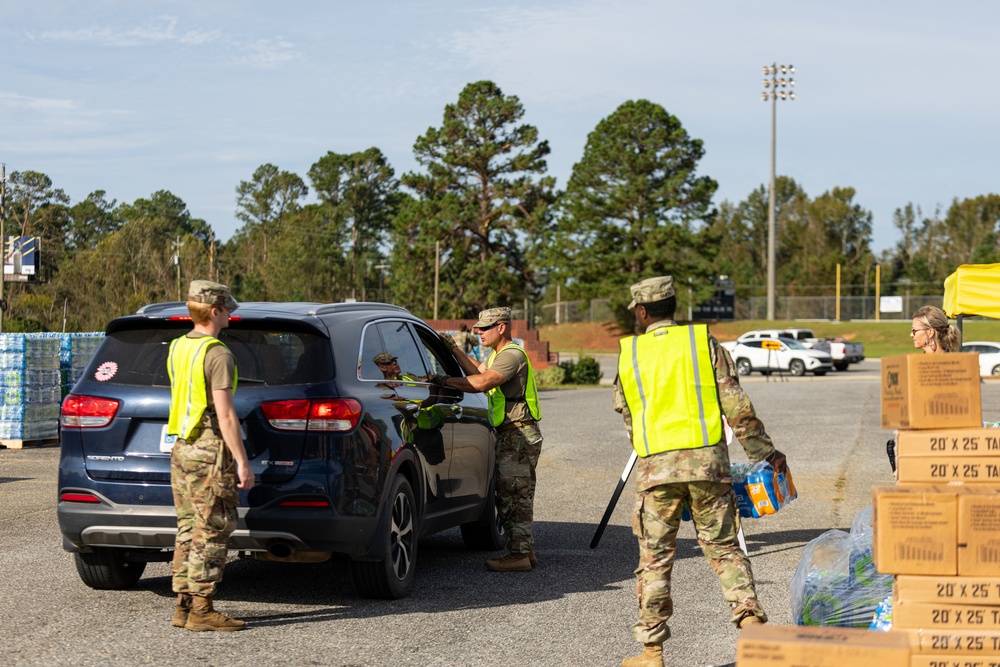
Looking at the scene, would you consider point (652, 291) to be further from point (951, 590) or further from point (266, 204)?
point (266, 204)

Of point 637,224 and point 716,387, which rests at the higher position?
point 637,224

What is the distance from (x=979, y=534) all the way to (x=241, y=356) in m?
4.06

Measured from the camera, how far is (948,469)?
15.6 feet

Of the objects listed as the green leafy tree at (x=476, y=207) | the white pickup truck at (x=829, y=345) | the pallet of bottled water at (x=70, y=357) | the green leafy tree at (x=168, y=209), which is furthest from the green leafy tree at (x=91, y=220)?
the pallet of bottled water at (x=70, y=357)

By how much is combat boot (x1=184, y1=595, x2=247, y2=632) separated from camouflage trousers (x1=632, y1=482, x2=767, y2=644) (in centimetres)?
224

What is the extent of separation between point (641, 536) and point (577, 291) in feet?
246

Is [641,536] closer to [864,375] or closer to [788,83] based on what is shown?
[864,375]

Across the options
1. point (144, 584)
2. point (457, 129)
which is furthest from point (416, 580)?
point (457, 129)

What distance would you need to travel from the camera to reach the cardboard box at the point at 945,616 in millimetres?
4141

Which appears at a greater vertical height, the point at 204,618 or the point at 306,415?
the point at 306,415

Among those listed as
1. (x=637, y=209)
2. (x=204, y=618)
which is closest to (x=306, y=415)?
(x=204, y=618)

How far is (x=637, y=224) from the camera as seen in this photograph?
76875 millimetres

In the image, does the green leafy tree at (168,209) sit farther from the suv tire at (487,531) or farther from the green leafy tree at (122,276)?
→ the suv tire at (487,531)

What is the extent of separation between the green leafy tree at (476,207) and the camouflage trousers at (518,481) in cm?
6272
